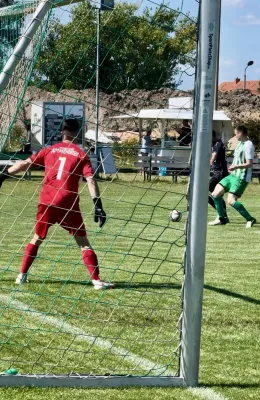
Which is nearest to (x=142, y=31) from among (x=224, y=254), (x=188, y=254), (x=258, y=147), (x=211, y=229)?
(x=188, y=254)

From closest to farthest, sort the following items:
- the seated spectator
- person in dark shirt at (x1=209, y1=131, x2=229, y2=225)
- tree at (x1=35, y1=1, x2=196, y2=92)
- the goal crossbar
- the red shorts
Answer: tree at (x1=35, y1=1, x2=196, y2=92)
the seated spectator
the goal crossbar
the red shorts
person in dark shirt at (x1=209, y1=131, x2=229, y2=225)

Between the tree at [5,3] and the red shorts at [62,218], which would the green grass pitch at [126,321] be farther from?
the tree at [5,3]

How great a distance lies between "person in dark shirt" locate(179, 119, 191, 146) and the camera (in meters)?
5.97

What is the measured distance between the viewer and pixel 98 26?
20.5 ft

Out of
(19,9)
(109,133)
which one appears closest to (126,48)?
(109,133)

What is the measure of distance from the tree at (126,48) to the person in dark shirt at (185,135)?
0.34m

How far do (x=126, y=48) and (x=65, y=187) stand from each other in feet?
9.31

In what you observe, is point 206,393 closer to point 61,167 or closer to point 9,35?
point 61,167

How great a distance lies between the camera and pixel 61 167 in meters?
8.77

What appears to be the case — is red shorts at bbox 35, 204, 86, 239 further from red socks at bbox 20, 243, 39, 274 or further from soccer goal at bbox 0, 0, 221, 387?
soccer goal at bbox 0, 0, 221, 387

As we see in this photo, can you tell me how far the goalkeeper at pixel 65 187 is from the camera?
865 centimetres

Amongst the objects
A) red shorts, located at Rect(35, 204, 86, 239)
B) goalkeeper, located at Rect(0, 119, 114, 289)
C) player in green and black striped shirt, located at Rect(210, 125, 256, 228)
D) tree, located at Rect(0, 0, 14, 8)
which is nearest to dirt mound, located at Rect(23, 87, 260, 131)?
goalkeeper, located at Rect(0, 119, 114, 289)

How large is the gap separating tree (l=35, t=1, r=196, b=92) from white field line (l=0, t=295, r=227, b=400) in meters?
1.85

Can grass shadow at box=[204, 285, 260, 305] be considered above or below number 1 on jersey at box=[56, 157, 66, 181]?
below
